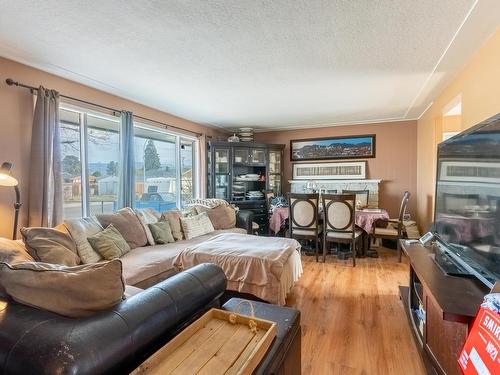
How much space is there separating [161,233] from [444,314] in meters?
2.85

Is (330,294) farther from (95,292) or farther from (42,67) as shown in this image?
(42,67)

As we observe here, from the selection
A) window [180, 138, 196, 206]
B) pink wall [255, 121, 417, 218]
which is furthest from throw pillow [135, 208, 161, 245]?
pink wall [255, 121, 417, 218]

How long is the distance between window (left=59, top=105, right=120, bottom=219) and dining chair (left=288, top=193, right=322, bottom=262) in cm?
250

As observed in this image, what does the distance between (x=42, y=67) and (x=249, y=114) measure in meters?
2.86

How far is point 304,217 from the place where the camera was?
411 centimetres

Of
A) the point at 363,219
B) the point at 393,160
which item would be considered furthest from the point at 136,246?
the point at 393,160

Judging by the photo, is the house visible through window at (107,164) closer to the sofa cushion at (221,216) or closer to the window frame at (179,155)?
the window frame at (179,155)

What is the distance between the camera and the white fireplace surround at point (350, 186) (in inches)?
203

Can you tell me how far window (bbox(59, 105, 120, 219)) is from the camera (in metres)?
3.08

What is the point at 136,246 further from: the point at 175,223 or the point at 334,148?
the point at 334,148

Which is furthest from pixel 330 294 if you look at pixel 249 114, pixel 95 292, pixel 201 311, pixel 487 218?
pixel 249 114

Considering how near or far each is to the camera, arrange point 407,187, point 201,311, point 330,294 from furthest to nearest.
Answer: point 407,187, point 330,294, point 201,311

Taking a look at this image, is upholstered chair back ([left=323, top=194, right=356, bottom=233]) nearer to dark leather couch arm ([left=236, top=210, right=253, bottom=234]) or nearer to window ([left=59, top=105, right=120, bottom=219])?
dark leather couch arm ([left=236, top=210, right=253, bottom=234])

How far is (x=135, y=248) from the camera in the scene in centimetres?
304
